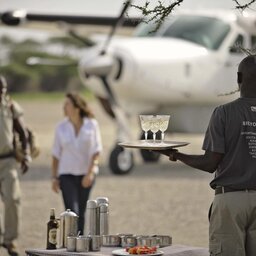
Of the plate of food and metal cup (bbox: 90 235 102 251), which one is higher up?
metal cup (bbox: 90 235 102 251)

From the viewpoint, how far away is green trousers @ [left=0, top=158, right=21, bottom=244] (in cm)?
1038

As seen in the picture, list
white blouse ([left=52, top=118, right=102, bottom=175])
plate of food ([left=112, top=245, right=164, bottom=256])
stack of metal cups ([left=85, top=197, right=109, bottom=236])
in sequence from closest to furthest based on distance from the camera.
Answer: plate of food ([left=112, top=245, right=164, bottom=256])
stack of metal cups ([left=85, top=197, right=109, bottom=236])
white blouse ([left=52, top=118, right=102, bottom=175])

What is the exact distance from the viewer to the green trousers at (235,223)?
21.0 feet

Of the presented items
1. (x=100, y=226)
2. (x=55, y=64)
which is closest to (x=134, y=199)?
(x=55, y=64)

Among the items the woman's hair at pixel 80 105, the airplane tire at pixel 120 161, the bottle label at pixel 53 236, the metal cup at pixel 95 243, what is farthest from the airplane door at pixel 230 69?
the metal cup at pixel 95 243

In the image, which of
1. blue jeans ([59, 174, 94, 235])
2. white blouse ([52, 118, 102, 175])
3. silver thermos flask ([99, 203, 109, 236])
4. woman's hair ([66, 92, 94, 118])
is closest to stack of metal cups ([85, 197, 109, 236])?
silver thermos flask ([99, 203, 109, 236])

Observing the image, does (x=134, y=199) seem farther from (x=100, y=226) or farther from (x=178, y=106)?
(x=100, y=226)

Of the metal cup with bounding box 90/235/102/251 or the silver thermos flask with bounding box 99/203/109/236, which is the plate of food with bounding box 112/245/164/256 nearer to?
the metal cup with bounding box 90/235/102/251

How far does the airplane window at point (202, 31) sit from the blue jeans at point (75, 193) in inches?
392

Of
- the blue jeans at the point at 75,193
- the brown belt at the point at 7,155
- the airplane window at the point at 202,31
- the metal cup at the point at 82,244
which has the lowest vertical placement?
the metal cup at the point at 82,244

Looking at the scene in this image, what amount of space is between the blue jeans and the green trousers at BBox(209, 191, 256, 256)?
154 inches

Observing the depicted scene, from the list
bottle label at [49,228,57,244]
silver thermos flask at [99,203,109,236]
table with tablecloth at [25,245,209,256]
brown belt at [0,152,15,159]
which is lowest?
table with tablecloth at [25,245,209,256]

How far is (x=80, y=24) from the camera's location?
23219 millimetres

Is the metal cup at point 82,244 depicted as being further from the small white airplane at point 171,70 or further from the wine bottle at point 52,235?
the small white airplane at point 171,70
